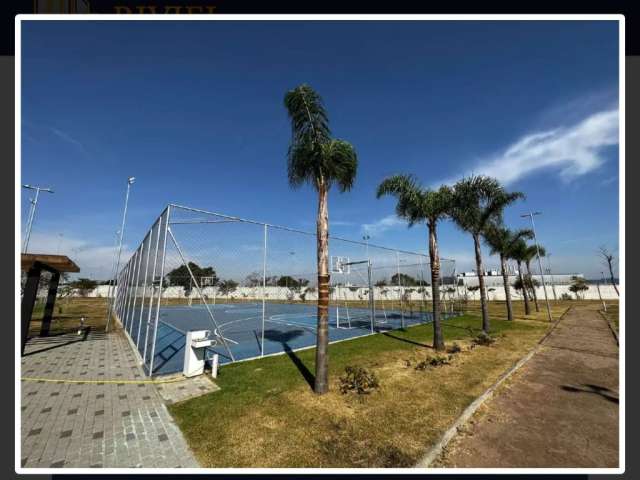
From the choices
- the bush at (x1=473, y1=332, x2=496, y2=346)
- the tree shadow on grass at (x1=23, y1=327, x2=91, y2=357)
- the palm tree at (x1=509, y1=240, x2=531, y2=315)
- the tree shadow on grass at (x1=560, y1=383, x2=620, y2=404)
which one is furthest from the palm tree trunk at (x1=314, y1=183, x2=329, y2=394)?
the palm tree at (x1=509, y1=240, x2=531, y2=315)

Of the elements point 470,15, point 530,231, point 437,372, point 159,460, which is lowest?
point 437,372

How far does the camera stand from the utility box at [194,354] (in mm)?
7086

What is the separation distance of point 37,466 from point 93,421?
1139 millimetres


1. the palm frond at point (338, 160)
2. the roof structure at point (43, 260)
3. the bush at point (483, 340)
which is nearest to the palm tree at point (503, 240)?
the bush at point (483, 340)

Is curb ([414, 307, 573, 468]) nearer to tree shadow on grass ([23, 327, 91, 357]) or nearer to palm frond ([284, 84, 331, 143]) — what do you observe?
palm frond ([284, 84, 331, 143])

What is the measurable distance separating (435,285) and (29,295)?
551 inches

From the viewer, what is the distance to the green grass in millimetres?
3779

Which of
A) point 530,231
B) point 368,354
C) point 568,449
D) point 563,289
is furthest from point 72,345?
point 563,289

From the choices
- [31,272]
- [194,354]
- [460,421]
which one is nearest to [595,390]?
[460,421]

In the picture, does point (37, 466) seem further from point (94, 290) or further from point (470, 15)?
point (94, 290)

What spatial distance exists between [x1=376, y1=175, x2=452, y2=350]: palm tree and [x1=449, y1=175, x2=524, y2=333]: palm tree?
1.01 meters

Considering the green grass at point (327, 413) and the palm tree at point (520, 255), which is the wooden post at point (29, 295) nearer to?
the green grass at point (327, 413)

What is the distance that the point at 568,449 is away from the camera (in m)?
3.93

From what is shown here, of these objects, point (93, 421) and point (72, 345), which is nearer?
point (93, 421)
